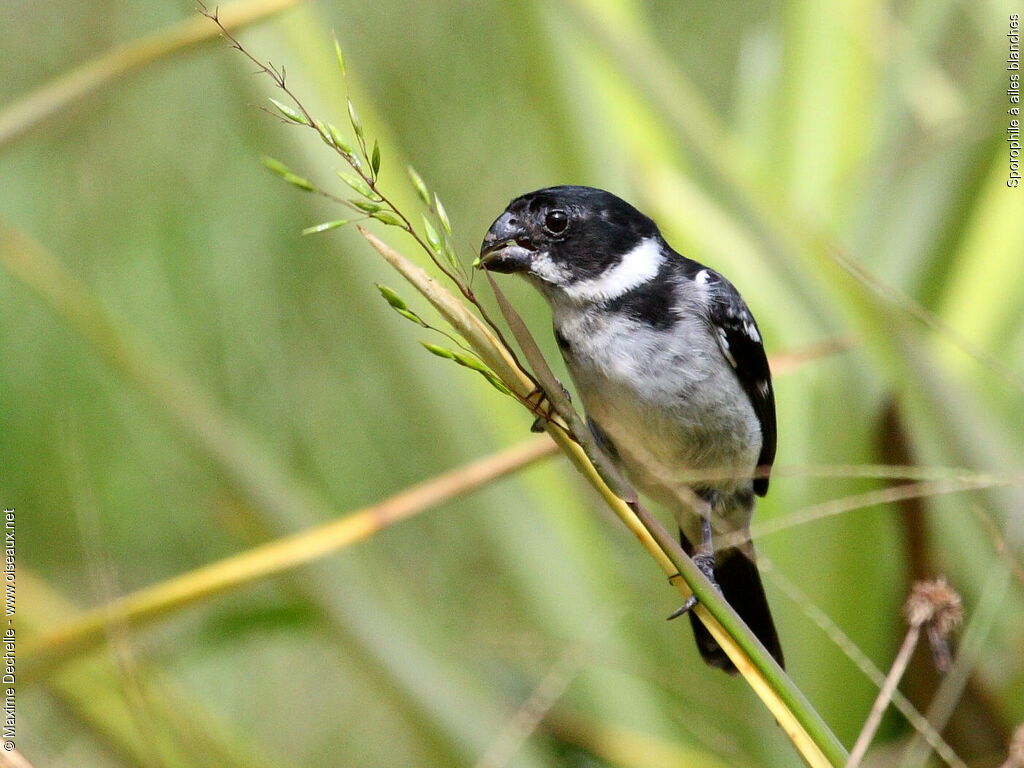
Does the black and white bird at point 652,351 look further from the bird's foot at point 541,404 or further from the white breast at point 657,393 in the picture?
the bird's foot at point 541,404

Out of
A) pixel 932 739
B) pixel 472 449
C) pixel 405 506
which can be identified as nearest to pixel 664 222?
pixel 472 449

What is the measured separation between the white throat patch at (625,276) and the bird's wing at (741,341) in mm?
100

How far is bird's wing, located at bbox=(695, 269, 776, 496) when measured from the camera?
1858 mm

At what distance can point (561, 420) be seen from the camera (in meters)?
1.07

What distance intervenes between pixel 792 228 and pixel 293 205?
1329 mm

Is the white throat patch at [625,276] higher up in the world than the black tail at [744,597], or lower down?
higher up

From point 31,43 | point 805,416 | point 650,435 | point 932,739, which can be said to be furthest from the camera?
point 31,43

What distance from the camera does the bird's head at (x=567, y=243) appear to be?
5.36 ft

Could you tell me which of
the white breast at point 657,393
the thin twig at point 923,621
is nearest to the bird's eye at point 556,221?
the white breast at point 657,393

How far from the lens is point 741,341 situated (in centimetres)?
189

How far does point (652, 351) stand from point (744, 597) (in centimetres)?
52

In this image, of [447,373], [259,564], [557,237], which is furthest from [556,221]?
[447,373]

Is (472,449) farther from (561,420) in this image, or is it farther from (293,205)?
(561,420)

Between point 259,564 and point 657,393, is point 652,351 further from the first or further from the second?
point 259,564
